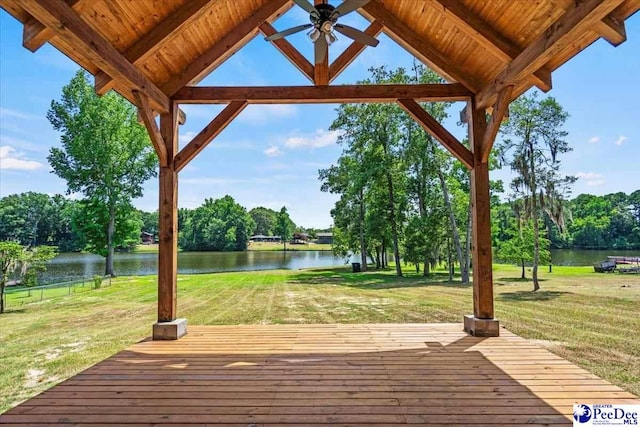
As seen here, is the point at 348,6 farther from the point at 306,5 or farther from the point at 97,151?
the point at 97,151

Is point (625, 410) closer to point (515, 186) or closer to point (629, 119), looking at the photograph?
point (515, 186)

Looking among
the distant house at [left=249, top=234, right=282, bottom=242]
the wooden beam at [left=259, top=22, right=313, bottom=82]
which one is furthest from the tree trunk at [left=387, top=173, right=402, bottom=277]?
the distant house at [left=249, top=234, right=282, bottom=242]

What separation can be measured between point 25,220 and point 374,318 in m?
35.0

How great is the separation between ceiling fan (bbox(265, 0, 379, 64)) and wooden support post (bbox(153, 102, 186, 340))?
2.04 m

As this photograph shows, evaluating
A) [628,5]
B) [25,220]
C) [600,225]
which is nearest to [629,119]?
[600,225]

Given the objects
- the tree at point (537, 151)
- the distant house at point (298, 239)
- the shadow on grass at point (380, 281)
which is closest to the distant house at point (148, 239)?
the distant house at point (298, 239)

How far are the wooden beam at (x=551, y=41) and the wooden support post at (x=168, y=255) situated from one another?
394 centimetres

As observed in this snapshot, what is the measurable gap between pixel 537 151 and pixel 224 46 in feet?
35.6

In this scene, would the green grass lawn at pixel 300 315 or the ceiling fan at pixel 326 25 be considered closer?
the ceiling fan at pixel 326 25

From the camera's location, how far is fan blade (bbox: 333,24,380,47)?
3473mm

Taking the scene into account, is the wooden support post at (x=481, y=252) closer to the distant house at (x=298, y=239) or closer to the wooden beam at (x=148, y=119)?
the wooden beam at (x=148, y=119)

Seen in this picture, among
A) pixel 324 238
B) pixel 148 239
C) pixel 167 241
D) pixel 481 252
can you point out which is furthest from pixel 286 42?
pixel 148 239

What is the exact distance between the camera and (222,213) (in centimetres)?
4475

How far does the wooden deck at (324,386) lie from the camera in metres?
2.29
